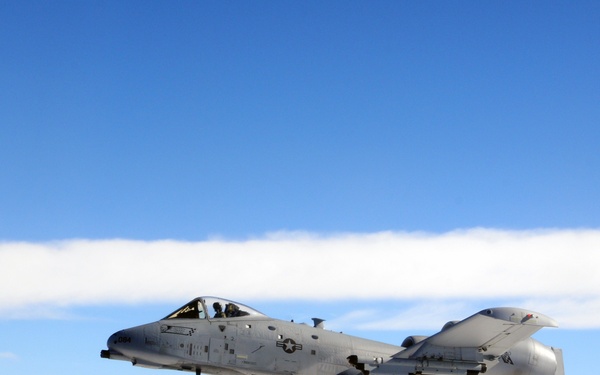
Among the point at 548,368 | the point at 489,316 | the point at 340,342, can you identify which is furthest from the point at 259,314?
the point at 548,368

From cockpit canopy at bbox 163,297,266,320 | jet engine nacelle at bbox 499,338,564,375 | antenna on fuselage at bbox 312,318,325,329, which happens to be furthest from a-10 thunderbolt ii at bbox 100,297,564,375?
jet engine nacelle at bbox 499,338,564,375

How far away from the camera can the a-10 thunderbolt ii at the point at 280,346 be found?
69.5 ft

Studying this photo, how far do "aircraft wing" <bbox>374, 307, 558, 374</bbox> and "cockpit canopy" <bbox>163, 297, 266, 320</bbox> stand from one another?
4.65 meters

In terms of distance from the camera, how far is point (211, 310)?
22109mm

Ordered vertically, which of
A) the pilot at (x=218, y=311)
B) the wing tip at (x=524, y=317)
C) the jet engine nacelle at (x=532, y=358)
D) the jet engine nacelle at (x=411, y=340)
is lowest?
the jet engine nacelle at (x=532, y=358)

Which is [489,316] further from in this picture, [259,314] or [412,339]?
[259,314]

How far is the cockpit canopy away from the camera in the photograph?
21922 mm

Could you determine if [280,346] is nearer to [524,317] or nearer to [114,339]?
[114,339]

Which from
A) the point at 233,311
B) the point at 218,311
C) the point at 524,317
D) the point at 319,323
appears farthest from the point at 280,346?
the point at 524,317

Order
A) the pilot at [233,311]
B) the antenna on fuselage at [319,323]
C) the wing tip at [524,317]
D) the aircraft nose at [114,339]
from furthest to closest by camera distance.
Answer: the antenna on fuselage at [319,323] < the pilot at [233,311] < the aircraft nose at [114,339] < the wing tip at [524,317]

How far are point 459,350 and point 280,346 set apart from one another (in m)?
5.50

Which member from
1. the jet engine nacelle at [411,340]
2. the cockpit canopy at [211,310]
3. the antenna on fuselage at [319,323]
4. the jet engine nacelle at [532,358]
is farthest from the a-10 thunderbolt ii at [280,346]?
the jet engine nacelle at [411,340]

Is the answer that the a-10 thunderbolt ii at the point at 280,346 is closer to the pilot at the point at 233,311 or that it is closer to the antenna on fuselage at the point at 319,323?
the pilot at the point at 233,311

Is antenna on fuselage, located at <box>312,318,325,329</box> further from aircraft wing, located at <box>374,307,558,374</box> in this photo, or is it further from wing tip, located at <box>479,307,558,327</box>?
wing tip, located at <box>479,307,558,327</box>
